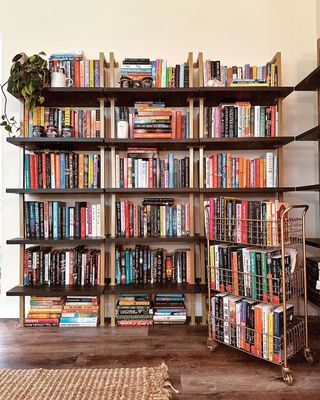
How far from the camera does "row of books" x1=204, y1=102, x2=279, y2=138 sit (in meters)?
2.05

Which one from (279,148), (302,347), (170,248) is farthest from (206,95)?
(302,347)

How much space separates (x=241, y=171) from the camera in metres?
2.05

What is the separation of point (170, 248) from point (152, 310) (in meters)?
0.47

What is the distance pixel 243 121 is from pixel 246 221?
80 cm

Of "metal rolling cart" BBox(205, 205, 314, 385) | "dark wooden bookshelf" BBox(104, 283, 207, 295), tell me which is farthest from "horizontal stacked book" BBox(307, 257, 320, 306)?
"dark wooden bookshelf" BBox(104, 283, 207, 295)

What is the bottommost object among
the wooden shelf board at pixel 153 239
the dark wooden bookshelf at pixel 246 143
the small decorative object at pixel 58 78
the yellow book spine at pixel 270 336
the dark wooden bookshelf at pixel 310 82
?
the yellow book spine at pixel 270 336

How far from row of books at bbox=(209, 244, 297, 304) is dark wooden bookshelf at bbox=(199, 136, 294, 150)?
28.9 inches

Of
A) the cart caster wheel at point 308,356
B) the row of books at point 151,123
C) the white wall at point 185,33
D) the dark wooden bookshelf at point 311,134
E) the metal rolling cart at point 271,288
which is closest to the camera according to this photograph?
the metal rolling cart at point 271,288

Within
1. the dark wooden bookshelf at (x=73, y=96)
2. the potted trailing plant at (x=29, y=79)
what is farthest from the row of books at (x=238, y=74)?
the potted trailing plant at (x=29, y=79)

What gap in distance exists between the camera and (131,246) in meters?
2.23

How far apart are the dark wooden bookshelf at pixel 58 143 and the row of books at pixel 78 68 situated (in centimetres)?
44

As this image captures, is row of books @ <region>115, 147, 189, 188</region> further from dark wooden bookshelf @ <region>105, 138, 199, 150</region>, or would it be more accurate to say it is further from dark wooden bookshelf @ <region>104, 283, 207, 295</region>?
dark wooden bookshelf @ <region>104, 283, 207, 295</region>

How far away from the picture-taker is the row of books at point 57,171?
2.04m

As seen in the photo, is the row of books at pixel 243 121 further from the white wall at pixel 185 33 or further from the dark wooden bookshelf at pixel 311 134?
the white wall at pixel 185 33
